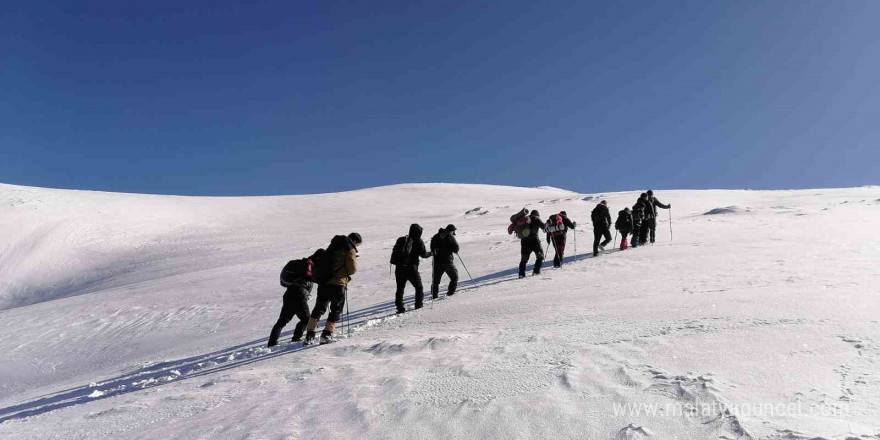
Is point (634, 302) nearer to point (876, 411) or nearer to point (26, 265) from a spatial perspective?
point (876, 411)

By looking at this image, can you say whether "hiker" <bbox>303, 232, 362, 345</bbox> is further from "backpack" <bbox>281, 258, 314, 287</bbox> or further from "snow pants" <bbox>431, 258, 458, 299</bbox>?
"snow pants" <bbox>431, 258, 458, 299</bbox>

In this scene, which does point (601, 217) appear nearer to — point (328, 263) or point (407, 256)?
point (407, 256)

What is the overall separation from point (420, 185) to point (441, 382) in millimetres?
54432

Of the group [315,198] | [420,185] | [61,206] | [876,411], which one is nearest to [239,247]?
[61,206]

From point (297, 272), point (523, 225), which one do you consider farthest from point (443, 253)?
point (297, 272)

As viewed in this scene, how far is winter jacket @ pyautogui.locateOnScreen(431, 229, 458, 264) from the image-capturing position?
1101 cm

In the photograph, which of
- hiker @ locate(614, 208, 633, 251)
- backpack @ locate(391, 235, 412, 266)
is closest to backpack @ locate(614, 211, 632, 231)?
hiker @ locate(614, 208, 633, 251)

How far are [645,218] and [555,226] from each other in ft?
13.8

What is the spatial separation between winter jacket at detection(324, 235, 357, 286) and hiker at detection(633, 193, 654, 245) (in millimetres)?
10315

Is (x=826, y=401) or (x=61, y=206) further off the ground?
(x=61, y=206)

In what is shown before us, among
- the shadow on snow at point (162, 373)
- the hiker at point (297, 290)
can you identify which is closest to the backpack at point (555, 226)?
the shadow on snow at point (162, 373)

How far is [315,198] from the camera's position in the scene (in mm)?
46562

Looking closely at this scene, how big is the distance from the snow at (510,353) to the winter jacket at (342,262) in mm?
974

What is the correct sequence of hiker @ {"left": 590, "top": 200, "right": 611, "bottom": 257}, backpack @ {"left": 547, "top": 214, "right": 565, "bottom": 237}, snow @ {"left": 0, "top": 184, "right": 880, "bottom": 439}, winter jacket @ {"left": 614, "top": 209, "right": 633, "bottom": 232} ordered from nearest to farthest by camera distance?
snow @ {"left": 0, "top": 184, "right": 880, "bottom": 439} < backpack @ {"left": 547, "top": 214, "right": 565, "bottom": 237} < hiker @ {"left": 590, "top": 200, "right": 611, "bottom": 257} < winter jacket @ {"left": 614, "top": 209, "right": 633, "bottom": 232}
